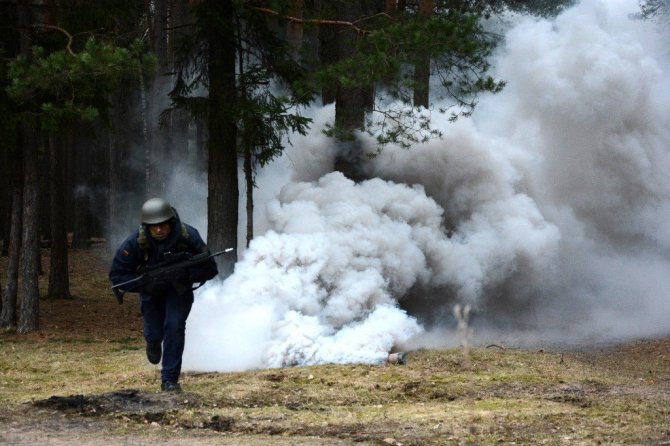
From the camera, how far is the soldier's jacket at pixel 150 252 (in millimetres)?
9523

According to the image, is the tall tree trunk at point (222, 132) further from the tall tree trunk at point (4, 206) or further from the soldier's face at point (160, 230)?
the tall tree trunk at point (4, 206)

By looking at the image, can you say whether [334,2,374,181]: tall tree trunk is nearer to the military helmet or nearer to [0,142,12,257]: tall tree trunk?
the military helmet

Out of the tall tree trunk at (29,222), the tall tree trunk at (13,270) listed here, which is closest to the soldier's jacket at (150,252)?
the tall tree trunk at (29,222)

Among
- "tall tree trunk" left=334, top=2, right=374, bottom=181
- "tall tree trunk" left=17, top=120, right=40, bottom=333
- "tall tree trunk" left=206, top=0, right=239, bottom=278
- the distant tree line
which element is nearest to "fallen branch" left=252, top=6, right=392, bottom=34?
the distant tree line

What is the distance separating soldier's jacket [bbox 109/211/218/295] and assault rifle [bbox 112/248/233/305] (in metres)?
0.05

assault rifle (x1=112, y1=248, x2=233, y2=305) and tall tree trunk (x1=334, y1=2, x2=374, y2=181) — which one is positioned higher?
tall tree trunk (x1=334, y1=2, x2=374, y2=181)

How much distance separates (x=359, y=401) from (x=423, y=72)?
10.6 m

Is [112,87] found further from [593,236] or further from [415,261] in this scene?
[593,236]

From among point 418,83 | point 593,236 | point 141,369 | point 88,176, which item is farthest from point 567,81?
point 88,176

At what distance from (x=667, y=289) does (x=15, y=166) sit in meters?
12.6

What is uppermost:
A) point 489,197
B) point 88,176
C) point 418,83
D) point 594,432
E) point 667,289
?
point 88,176

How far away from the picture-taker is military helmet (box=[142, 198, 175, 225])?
923cm

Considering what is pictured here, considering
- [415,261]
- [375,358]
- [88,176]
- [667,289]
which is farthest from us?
[88,176]

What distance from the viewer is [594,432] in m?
7.52
